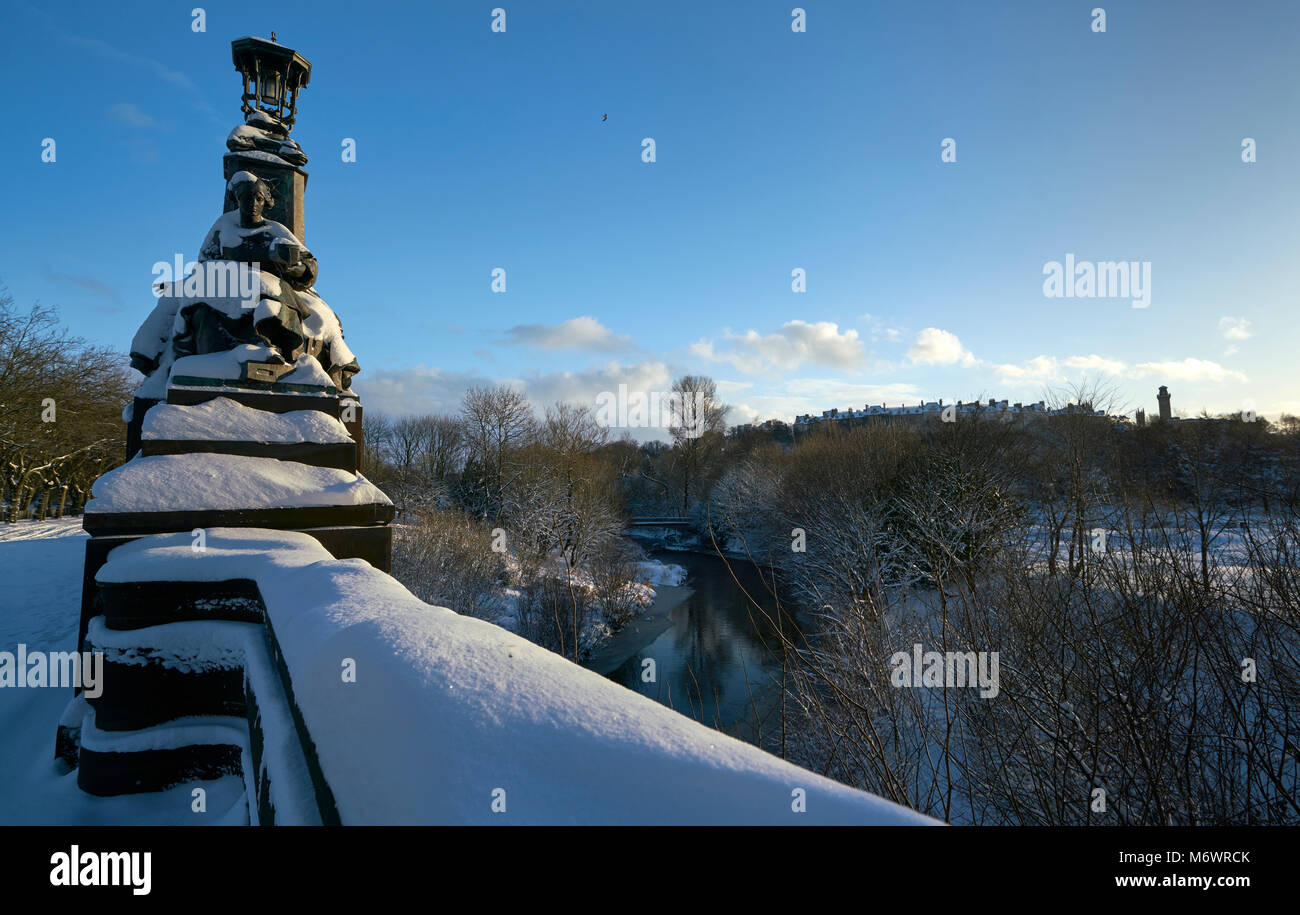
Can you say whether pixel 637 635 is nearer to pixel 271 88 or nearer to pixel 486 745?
pixel 271 88

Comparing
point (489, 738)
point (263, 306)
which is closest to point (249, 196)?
point (263, 306)

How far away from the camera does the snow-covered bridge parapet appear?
3.06 feet

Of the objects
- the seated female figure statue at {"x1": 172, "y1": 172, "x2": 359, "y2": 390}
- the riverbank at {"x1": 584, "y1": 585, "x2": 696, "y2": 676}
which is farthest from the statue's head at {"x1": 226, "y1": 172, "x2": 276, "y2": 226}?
the riverbank at {"x1": 584, "y1": 585, "x2": 696, "y2": 676}

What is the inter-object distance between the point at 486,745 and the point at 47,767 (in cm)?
529

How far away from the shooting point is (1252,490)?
3.89m

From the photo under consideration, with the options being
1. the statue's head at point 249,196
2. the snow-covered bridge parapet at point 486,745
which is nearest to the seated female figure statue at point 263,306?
the statue's head at point 249,196

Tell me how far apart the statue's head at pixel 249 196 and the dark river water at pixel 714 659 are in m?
8.17

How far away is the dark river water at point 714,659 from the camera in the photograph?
1222 centimetres

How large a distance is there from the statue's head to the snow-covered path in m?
4.87

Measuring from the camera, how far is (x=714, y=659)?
16.1 m
